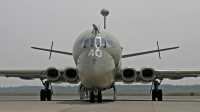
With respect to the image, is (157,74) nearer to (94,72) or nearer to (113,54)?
(113,54)

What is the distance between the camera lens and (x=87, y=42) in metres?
16.1

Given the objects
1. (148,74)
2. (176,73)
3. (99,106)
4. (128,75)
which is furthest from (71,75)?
(176,73)

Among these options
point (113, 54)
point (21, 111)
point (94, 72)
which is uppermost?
point (113, 54)

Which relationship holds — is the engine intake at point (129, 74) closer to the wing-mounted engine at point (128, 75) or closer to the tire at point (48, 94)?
the wing-mounted engine at point (128, 75)

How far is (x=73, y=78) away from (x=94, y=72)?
3902 millimetres

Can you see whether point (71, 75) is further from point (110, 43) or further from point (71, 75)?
point (110, 43)

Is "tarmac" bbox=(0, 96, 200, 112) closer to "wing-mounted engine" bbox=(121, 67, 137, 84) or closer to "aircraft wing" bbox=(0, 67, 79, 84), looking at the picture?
"aircraft wing" bbox=(0, 67, 79, 84)

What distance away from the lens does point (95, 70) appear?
563 inches

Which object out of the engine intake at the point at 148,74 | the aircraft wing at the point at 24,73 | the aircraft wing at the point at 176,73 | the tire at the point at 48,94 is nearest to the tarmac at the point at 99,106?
the engine intake at the point at 148,74

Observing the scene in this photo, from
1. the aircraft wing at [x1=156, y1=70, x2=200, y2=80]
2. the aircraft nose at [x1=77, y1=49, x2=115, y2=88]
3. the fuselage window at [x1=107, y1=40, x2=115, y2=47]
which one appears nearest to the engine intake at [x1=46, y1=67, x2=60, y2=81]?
the fuselage window at [x1=107, y1=40, x2=115, y2=47]

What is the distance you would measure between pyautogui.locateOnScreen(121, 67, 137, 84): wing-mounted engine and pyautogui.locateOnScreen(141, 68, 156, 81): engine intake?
2.29 ft

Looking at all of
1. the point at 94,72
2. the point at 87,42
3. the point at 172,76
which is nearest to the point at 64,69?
the point at 87,42

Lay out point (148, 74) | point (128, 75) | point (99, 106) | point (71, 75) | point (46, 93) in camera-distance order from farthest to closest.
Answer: point (46, 93), point (148, 74), point (128, 75), point (71, 75), point (99, 106)

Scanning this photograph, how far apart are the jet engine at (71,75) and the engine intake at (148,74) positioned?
359 centimetres
